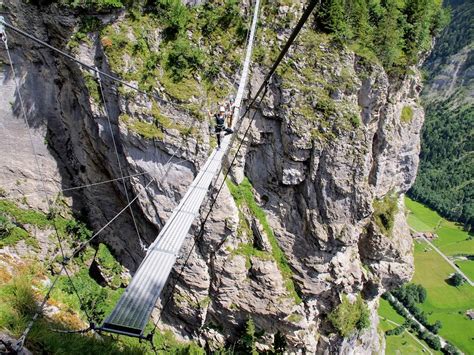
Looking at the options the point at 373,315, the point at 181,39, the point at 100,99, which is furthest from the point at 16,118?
the point at 373,315

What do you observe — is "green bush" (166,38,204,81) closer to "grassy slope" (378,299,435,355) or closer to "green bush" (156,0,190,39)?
"green bush" (156,0,190,39)

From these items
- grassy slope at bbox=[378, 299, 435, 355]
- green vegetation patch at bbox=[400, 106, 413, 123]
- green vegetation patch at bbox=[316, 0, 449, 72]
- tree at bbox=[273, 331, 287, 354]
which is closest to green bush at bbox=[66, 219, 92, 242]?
tree at bbox=[273, 331, 287, 354]

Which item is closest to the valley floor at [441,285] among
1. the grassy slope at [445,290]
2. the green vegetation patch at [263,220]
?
the grassy slope at [445,290]

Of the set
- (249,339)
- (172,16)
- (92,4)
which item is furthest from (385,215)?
(92,4)

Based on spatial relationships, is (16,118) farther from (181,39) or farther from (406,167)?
(406,167)

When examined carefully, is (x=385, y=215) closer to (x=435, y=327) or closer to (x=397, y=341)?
(x=397, y=341)

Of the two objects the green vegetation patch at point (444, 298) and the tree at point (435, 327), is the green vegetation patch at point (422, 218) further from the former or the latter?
the tree at point (435, 327)
